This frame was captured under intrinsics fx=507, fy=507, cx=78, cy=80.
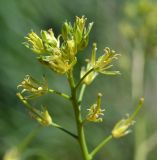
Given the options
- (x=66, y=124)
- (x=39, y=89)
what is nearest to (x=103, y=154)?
(x=66, y=124)

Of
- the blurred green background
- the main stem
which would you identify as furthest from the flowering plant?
the blurred green background

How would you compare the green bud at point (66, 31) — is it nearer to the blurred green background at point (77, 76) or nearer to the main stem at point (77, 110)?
the main stem at point (77, 110)

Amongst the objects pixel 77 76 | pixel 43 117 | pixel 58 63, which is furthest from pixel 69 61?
pixel 77 76

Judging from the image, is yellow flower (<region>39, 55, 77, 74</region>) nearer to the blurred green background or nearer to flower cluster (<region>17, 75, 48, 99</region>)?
flower cluster (<region>17, 75, 48, 99</region>)

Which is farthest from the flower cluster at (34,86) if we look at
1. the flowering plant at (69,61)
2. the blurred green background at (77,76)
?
the blurred green background at (77,76)

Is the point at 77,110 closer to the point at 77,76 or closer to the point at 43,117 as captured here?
the point at 43,117

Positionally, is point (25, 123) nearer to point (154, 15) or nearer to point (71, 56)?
point (154, 15)
